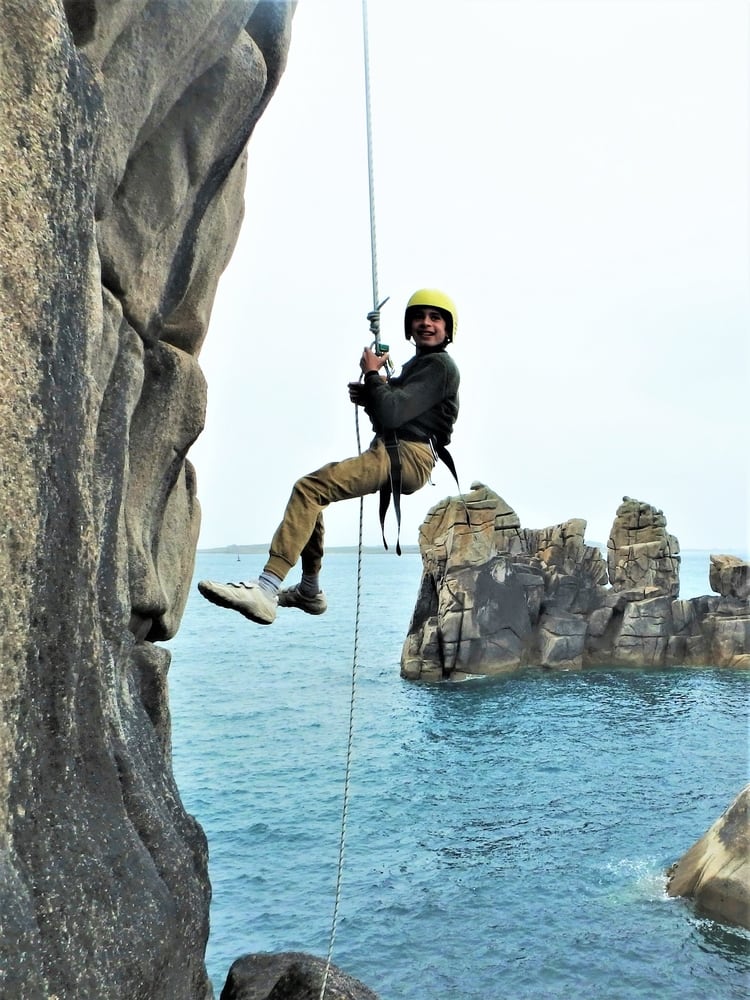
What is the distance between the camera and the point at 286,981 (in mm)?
9891

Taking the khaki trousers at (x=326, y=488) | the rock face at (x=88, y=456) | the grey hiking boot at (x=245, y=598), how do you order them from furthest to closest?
the khaki trousers at (x=326, y=488), the grey hiking boot at (x=245, y=598), the rock face at (x=88, y=456)

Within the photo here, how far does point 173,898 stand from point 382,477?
350 centimetres

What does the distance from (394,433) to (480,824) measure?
2920 centimetres

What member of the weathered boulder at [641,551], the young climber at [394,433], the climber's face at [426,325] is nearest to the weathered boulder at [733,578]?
the weathered boulder at [641,551]

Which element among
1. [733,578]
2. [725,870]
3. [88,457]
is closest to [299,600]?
[88,457]

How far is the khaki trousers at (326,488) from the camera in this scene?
6.67 m

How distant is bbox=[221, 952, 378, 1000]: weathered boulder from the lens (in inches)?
377

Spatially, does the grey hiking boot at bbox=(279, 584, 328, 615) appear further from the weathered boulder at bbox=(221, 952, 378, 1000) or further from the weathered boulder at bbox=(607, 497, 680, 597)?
the weathered boulder at bbox=(607, 497, 680, 597)

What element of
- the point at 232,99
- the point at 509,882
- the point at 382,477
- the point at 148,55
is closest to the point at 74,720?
the point at 382,477

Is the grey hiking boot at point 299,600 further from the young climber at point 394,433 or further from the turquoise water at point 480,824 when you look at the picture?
the turquoise water at point 480,824

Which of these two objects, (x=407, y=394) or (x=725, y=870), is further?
(x=725, y=870)

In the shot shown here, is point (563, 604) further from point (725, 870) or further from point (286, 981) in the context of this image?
point (286, 981)

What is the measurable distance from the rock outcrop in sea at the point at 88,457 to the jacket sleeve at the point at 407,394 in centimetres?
198

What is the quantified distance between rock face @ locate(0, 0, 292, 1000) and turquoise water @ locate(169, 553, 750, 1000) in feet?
57.5
